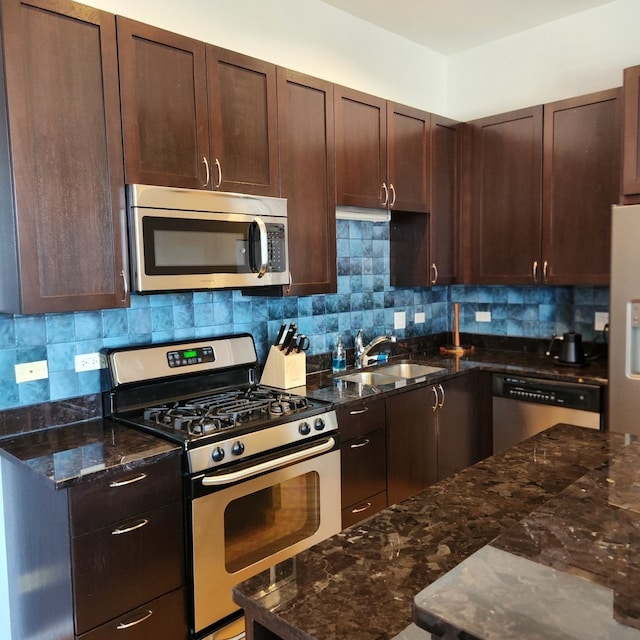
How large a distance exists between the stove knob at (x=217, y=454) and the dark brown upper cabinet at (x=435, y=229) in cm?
197

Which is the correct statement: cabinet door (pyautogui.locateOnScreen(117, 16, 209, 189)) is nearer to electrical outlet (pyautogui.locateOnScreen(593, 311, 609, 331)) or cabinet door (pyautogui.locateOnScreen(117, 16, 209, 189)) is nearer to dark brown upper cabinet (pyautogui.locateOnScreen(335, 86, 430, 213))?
dark brown upper cabinet (pyautogui.locateOnScreen(335, 86, 430, 213))

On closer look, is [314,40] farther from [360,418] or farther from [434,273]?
[360,418]

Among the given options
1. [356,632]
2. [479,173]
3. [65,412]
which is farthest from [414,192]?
[356,632]

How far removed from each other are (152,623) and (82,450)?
2.00 feet

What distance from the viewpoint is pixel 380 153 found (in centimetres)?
312

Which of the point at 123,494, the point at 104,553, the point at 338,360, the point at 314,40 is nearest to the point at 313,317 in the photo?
the point at 338,360

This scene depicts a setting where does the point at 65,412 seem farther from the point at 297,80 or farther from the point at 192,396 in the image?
the point at 297,80

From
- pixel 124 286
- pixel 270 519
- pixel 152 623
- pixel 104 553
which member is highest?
pixel 124 286

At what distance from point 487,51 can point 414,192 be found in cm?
132

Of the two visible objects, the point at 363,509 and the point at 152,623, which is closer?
the point at 152,623

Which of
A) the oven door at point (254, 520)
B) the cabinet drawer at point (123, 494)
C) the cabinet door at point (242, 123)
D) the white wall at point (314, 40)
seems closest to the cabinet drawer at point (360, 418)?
the oven door at point (254, 520)

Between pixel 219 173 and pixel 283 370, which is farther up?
pixel 219 173

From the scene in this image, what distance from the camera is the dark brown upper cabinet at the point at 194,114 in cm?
207

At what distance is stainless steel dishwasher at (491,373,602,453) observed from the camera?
2980mm
